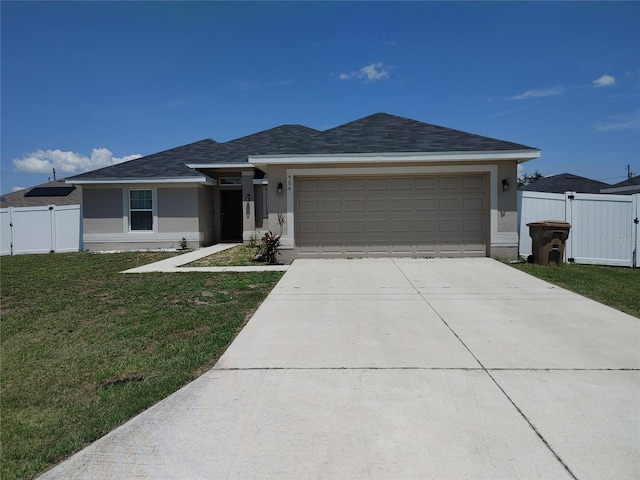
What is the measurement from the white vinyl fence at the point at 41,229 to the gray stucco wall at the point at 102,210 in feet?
2.91

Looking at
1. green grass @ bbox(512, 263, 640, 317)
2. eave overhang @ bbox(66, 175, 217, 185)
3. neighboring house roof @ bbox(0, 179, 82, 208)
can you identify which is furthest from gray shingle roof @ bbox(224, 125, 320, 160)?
neighboring house roof @ bbox(0, 179, 82, 208)

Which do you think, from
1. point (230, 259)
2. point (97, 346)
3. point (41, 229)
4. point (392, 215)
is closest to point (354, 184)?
point (392, 215)

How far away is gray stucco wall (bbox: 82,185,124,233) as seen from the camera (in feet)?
51.0

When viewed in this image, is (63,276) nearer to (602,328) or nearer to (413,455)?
(413,455)

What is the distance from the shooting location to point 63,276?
9.90 metres

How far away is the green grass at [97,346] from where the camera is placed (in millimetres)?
3154

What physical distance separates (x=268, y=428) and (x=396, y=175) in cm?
935

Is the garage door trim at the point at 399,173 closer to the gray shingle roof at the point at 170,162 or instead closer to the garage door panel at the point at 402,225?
the garage door panel at the point at 402,225

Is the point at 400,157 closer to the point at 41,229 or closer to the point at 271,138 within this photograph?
the point at 271,138

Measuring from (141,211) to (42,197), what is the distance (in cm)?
1551

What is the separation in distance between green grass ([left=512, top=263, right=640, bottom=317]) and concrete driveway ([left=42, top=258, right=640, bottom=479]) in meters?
1.15

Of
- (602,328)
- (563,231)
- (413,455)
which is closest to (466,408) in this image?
(413,455)

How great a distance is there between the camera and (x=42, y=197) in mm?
26469

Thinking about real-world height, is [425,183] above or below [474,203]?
above
